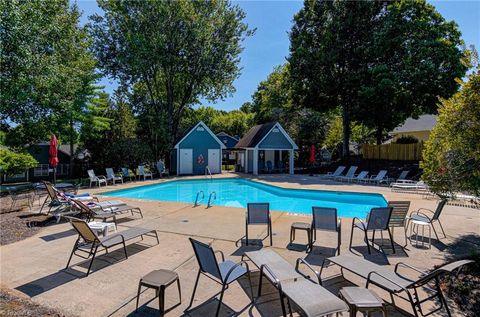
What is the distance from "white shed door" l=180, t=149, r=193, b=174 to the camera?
23.6m

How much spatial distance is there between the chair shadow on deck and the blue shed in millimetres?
17969

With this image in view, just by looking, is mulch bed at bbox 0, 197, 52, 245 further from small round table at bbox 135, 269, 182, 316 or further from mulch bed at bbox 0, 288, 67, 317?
small round table at bbox 135, 269, 182, 316

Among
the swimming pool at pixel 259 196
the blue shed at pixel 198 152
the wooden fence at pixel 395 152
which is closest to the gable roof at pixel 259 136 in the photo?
the blue shed at pixel 198 152

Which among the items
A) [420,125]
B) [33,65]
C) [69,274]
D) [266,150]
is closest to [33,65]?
[33,65]

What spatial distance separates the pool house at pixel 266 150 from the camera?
24594mm

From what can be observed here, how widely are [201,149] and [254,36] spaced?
12.5 meters

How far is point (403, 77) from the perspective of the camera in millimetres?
20688

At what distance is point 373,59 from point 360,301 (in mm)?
24586

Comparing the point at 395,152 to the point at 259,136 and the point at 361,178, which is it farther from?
the point at 259,136

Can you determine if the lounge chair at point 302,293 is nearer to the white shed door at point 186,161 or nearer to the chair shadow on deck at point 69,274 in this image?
the chair shadow on deck at point 69,274

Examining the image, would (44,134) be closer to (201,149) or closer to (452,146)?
(201,149)

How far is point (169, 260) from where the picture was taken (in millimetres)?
5207

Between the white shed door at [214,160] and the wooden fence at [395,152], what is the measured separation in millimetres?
13576

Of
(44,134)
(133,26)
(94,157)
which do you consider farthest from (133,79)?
(44,134)
